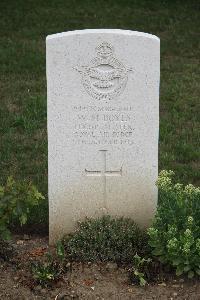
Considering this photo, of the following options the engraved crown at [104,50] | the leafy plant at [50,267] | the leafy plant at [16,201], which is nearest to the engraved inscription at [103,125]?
the engraved crown at [104,50]

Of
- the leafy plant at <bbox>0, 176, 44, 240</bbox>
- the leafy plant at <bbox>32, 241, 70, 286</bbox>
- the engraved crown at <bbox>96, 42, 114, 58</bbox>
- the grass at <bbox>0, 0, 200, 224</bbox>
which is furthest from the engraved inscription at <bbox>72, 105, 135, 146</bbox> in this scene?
the grass at <bbox>0, 0, 200, 224</bbox>

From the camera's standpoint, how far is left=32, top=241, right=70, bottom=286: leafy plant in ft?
15.2

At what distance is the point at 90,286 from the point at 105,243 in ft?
1.11

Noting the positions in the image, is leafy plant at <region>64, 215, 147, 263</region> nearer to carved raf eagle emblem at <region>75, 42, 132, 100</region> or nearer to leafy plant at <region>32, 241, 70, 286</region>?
leafy plant at <region>32, 241, 70, 286</region>

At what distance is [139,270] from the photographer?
4.76 m

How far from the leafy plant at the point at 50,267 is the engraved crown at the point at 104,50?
1340 millimetres

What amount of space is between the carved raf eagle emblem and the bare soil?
1.18 m

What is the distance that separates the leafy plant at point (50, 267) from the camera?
464 cm

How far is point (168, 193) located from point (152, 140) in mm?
420

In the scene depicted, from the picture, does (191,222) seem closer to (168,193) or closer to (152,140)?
(168,193)

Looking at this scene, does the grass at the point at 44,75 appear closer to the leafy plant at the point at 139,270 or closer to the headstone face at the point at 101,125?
the headstone face at the point at 101,125

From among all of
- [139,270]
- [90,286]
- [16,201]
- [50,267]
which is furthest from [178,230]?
[16,201]

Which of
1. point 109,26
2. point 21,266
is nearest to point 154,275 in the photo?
point 21,266

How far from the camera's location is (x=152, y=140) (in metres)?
4.95
